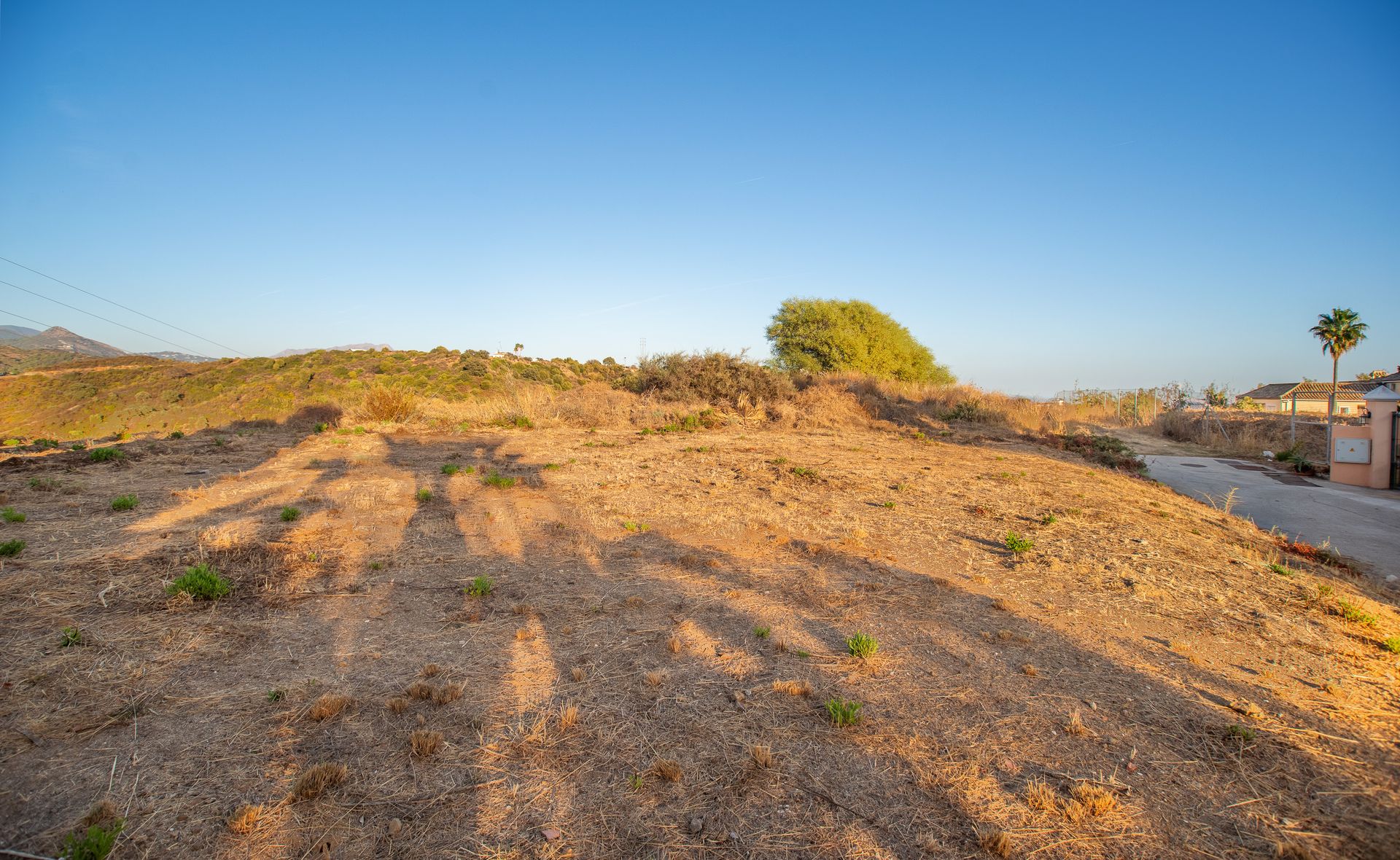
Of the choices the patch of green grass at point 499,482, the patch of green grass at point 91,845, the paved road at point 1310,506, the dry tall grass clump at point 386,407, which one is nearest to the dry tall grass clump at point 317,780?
the patch of green grass at point 91,845

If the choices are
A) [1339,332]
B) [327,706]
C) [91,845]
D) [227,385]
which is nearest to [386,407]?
A: [327,706]

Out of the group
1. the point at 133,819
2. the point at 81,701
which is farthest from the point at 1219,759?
the point at 81,701

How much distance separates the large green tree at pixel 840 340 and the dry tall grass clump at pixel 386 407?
59.0 feet

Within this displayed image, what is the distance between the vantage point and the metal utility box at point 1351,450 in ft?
40.5

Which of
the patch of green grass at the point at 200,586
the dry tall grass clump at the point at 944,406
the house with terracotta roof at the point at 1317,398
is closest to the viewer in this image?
the patch of green grass at the point at 200,586

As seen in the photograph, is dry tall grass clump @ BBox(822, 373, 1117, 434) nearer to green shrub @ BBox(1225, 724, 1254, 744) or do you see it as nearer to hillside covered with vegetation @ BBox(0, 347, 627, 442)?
hillside covered with vegetation @ BBox(0, 347, 627, 442)

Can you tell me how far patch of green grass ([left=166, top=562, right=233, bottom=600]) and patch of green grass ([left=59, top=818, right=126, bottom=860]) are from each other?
2.86 meters

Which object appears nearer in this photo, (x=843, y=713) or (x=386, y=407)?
(x=843, y=713)

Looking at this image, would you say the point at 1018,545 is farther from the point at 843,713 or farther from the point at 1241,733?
the point at 843,713

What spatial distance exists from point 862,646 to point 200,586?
5309 mm

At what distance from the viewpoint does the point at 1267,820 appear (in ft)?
8.30

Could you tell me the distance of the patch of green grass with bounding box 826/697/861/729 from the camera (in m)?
3.24

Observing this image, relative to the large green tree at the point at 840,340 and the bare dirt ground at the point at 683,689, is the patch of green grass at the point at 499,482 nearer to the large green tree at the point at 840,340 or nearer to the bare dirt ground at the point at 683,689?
the bare dirt ground at the point at 683,689

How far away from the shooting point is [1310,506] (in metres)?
9.97
